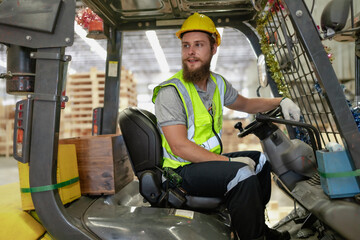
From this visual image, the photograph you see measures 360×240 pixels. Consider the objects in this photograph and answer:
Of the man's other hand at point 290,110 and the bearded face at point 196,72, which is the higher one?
the bearded face at point 196,72

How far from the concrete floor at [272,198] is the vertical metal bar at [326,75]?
1170 mm

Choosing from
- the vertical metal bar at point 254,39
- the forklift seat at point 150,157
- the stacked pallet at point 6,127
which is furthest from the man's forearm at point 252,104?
the stacked pallet at point 6,127

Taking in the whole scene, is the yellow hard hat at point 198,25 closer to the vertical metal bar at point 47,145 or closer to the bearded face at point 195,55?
the bearded face at point 195,55

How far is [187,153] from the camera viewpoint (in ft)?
7.22

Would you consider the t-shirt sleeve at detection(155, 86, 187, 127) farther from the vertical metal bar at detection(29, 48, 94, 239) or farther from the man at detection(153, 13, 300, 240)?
the vertical metal bar at detection(29, 48, 94, 239)

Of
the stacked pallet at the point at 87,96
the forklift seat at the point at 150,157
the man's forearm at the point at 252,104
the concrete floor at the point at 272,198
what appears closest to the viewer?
the forklift seat at the point at 150,157

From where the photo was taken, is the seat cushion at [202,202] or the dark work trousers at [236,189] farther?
the seat cushion at [202,202]

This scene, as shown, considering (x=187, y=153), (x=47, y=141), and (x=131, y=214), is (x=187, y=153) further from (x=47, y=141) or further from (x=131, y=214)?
(x=47, y=141)

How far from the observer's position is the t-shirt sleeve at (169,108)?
7.41 ft

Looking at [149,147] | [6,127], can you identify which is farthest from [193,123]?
[6,127]

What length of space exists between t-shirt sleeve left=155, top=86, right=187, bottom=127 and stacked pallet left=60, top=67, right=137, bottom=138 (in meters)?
6.74

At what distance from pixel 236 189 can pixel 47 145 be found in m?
1.17

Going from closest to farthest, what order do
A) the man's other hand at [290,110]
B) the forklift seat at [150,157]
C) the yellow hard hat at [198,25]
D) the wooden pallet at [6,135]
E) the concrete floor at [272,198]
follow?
1. the forklift seat at [150,157]
2. the man's other hand at [290,110]
3. the yellow hard hat at [198,25]
4. the concrete floor at [272,198]
5. the wooden pallet at [6,135]

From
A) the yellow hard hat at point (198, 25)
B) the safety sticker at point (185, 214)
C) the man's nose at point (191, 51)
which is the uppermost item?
the yellow hard hat at point (198, 25)
